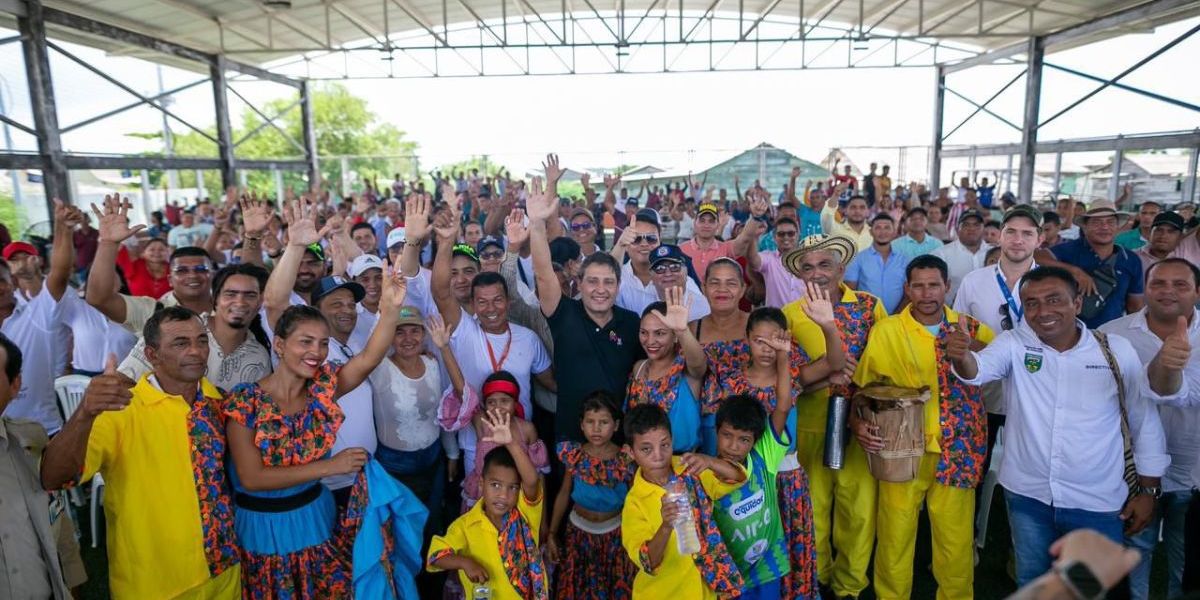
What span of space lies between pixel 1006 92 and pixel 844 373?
47.9 feet

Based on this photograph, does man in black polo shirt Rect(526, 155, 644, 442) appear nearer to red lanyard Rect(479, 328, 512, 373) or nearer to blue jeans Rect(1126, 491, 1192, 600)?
red lanyard Rect(479, 328, 512, 373)

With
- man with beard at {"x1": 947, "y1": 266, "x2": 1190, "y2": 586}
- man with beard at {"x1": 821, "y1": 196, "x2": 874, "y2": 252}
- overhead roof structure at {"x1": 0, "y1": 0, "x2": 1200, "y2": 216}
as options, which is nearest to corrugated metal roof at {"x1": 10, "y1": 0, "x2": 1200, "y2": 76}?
overhead roof structure at {"x1": 0, "y1": 0, "x2": 1200, "y2": 216}

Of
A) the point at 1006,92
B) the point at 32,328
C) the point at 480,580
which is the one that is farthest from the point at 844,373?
the point at 1006,92

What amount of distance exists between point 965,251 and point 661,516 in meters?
4.23

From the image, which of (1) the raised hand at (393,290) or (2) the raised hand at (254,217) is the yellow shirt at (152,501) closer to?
(1) the raised hand at (393,290)

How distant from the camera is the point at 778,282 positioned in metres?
4.36

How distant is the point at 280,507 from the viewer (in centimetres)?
243

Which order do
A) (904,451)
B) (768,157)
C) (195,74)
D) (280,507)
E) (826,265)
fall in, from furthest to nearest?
(768,157), (195,74), (826,265), (904,451), (280,507)

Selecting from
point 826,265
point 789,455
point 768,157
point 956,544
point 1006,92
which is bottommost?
point 956,544

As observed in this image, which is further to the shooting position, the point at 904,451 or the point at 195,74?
the point at 195,74

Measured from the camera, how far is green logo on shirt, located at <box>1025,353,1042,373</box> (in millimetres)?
2521

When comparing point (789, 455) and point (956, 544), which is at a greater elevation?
point (789, 455)

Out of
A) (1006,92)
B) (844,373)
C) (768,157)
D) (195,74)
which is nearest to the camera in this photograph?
(844,373)

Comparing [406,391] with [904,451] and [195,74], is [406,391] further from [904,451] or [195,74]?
[195,74]
